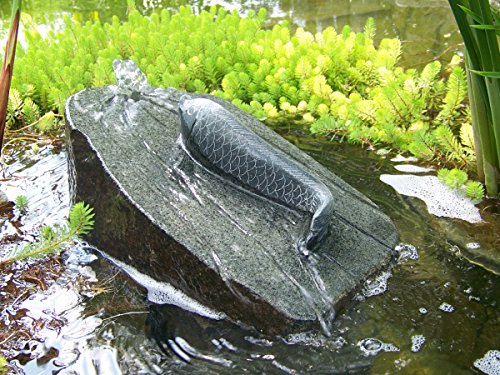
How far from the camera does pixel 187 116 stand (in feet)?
11.0

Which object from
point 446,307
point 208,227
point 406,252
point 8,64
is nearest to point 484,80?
point 406,252

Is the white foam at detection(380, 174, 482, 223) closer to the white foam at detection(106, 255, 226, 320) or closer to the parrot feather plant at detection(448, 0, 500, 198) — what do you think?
the parrot feather plant at detection(448, 0, 500, 198)

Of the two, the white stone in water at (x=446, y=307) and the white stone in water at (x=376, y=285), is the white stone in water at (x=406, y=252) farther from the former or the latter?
the white stone in water at (x=446, y=307)

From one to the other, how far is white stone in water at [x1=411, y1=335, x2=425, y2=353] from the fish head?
1.56 meters

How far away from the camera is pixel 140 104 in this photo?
390 centimetres

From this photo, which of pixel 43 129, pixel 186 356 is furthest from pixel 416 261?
pixel 43 129

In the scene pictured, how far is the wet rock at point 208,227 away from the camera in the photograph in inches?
111

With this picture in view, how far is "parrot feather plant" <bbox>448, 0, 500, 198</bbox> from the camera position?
3.19 metres

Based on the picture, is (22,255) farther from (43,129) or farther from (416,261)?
(43,129)

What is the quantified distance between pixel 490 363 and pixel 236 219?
132 cm

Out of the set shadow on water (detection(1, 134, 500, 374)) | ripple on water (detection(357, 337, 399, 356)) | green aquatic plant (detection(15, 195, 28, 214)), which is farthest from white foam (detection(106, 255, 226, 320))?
green aquatic plant (detection(15, 195, 28, 214))

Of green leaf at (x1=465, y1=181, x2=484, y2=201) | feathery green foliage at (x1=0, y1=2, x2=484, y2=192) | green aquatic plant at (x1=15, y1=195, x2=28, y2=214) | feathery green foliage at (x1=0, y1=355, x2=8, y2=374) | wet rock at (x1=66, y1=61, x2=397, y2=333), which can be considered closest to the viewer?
feathery green foliage at (x1=0, y1=355, x2=8, y2=374)

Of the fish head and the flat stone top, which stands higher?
the fish head

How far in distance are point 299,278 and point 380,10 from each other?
5640 millimetres
